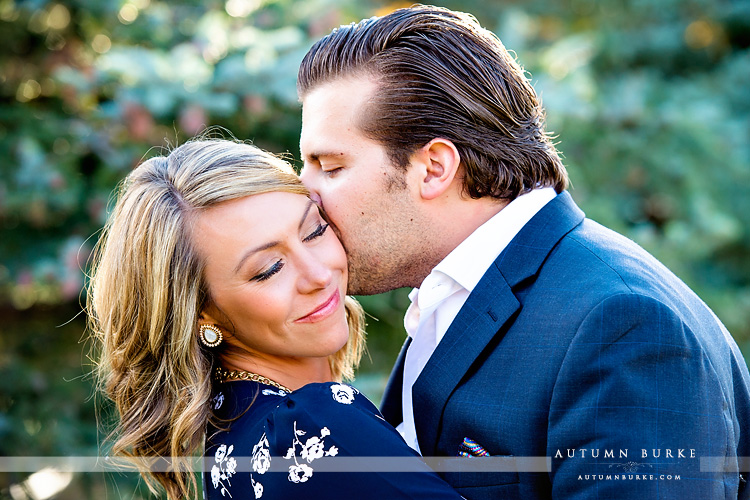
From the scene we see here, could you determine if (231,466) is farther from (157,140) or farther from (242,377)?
(157,140)

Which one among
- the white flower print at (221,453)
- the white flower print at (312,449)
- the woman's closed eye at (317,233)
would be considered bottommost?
the white flower print at (221,453)

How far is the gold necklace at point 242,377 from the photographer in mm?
2453

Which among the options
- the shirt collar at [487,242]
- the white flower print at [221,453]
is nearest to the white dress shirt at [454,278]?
the shirt collar at [487,242]

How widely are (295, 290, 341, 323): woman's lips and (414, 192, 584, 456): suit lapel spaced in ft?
1.39

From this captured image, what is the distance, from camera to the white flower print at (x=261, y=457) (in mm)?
2053

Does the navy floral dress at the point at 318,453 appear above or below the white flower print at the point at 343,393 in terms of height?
below

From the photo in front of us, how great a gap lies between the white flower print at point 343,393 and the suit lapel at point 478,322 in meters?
0.24

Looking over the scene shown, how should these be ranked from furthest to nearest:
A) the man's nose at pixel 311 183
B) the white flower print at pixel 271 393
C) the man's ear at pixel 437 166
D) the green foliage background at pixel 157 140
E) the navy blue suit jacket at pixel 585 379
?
the green foliage background at pixel 157 140 < the man's nose at pixel 311 183 < the man's ear at pixel 437 166 < the white flower print at pixel 271 393 < the navy blue suit jacket at pixel 585 379

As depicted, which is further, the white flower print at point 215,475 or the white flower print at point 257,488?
the white flower print at point 215,475

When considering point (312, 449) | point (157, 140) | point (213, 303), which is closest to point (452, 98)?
point (213, 303)

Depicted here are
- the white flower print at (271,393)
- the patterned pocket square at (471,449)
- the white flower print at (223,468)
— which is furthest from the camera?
the white flower print at (271,393)

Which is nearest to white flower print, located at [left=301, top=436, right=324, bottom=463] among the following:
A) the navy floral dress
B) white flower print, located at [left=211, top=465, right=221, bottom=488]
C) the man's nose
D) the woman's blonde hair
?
the navy floral dress

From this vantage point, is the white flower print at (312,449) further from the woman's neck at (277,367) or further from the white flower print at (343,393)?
the woman's neck at (277,367)

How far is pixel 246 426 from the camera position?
2230mm
